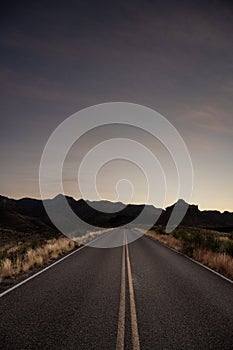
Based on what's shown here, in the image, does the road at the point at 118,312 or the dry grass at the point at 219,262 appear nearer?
Answer: the road at the point at 118,312

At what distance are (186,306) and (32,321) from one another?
145 inches

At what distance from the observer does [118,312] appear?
6750 mm

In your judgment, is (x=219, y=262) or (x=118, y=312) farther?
(x=219, y=262)

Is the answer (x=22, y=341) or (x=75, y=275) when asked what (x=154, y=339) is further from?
Answer: (x=75, y=275)

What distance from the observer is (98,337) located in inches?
207

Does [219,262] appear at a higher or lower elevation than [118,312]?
higher

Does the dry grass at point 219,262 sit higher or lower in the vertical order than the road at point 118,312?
higher

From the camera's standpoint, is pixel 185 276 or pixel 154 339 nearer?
pixel 154 339

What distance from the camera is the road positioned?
16.9 ft

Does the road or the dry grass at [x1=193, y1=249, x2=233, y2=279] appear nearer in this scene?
the road

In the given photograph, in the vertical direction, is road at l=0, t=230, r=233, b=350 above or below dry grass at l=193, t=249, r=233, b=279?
below

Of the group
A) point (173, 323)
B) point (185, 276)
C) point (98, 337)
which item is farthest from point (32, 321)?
point (185, 276)

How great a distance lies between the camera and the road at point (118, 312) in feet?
16.9

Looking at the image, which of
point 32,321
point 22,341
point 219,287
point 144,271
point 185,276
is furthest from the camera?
point 144,271
